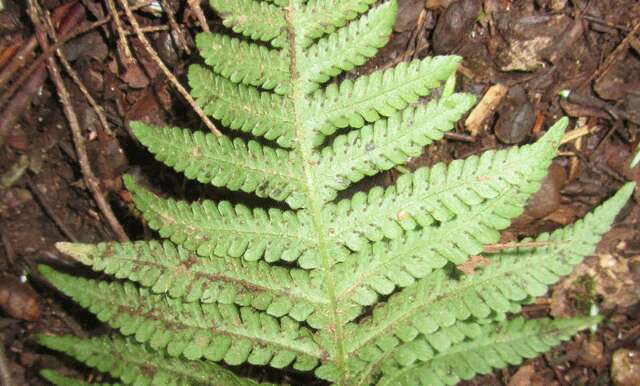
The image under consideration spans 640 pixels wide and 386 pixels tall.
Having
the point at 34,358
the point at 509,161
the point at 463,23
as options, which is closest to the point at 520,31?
the point at 463,23

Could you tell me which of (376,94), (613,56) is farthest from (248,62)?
(613,56)

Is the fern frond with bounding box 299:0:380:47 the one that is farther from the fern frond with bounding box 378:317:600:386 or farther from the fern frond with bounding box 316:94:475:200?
the fern frond with bounding box 378:317:600:386

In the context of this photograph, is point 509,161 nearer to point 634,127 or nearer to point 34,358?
point 634,127

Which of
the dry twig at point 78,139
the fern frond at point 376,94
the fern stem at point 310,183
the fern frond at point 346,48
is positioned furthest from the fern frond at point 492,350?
the dry twig at point 78,139

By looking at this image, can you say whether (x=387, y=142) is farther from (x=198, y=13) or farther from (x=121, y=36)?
(x=121, y=36)

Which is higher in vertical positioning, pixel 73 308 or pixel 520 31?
pixel 520 31

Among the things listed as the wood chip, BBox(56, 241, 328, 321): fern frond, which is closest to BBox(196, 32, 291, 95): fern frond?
BBox(56, 241, 328, 321): fern frond
